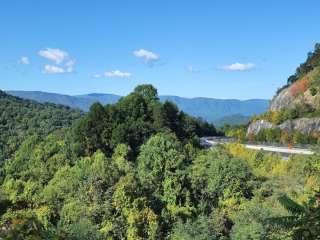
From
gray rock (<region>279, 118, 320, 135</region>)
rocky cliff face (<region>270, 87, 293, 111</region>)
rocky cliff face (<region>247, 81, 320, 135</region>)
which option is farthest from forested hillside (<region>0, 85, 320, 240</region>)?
rocky cliff face (<region>270, 87, 293, 111</region>)

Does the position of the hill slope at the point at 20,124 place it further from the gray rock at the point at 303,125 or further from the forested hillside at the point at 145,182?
the gray rock at the point at 303,125

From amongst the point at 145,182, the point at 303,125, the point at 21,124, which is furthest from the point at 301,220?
the point at 21,124

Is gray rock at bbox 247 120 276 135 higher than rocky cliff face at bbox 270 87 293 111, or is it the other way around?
rocky cliff face at bbox 270 87 293 111

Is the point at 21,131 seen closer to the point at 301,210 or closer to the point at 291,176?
the point at 291,176

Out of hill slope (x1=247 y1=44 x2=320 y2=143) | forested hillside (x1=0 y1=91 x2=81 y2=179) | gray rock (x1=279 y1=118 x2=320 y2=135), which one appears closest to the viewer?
hill slope (x1=247 y1=44 x2=320 y2=143)

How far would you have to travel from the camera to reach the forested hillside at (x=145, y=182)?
31.0 metres

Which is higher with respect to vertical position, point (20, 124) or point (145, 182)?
point (20, 124)

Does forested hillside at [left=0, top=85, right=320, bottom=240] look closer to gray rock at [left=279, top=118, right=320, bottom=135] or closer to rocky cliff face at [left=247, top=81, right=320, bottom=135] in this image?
gray rock at [left=279, top=118, right=320, bottom=135]

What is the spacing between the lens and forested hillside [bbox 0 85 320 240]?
31.0 meters

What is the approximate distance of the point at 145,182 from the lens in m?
38.8

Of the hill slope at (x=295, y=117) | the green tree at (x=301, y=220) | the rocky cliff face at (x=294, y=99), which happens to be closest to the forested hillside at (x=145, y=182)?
the green tree at (x=301, y=220)

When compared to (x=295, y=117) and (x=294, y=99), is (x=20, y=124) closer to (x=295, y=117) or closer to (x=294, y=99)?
(x=294, y=99)

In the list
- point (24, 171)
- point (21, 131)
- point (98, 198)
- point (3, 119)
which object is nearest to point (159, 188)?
point (98, 198)

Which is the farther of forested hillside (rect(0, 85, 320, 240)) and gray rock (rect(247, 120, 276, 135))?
gray rock (rect(247, 120, 276, 135))
